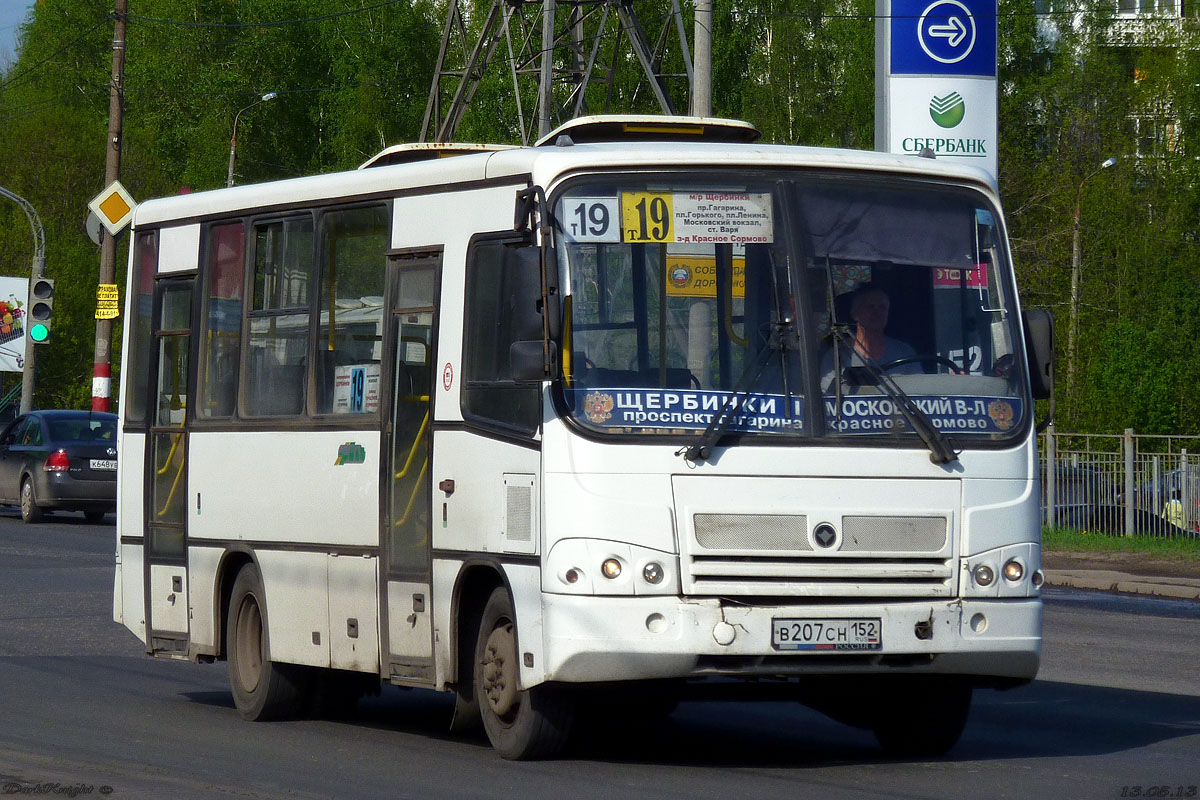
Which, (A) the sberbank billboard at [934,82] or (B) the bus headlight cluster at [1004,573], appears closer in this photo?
(B) the bus headlight cluster at [1004,573]

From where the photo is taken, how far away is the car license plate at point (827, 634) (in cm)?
851

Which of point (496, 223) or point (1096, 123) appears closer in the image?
point (496, 223)

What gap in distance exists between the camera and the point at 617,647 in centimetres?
839

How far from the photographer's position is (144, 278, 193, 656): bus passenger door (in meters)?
12.0

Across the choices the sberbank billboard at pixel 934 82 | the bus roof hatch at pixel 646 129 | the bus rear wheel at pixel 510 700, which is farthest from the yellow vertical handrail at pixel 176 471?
the sberbank billboard at pixel 934 82

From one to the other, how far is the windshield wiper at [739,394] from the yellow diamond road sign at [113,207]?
79.5 ft

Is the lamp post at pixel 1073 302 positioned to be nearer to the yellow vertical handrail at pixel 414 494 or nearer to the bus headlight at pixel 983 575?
the yellow vertical handrail at pixel 414 494

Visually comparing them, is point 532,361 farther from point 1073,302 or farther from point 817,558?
point 1073,302

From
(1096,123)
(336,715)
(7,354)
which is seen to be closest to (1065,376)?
(1096,123)

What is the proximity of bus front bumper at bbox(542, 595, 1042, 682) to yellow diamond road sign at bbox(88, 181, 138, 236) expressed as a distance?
80.5 feet

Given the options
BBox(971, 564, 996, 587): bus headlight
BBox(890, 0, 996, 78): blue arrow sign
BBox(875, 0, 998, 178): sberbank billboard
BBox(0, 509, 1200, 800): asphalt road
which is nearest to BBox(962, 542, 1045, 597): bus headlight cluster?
BBox(971, 564, 996, 587): bus headlight

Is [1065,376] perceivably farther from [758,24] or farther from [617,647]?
[617,647]

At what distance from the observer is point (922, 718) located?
381 inches

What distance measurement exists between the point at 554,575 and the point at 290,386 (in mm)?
2998
